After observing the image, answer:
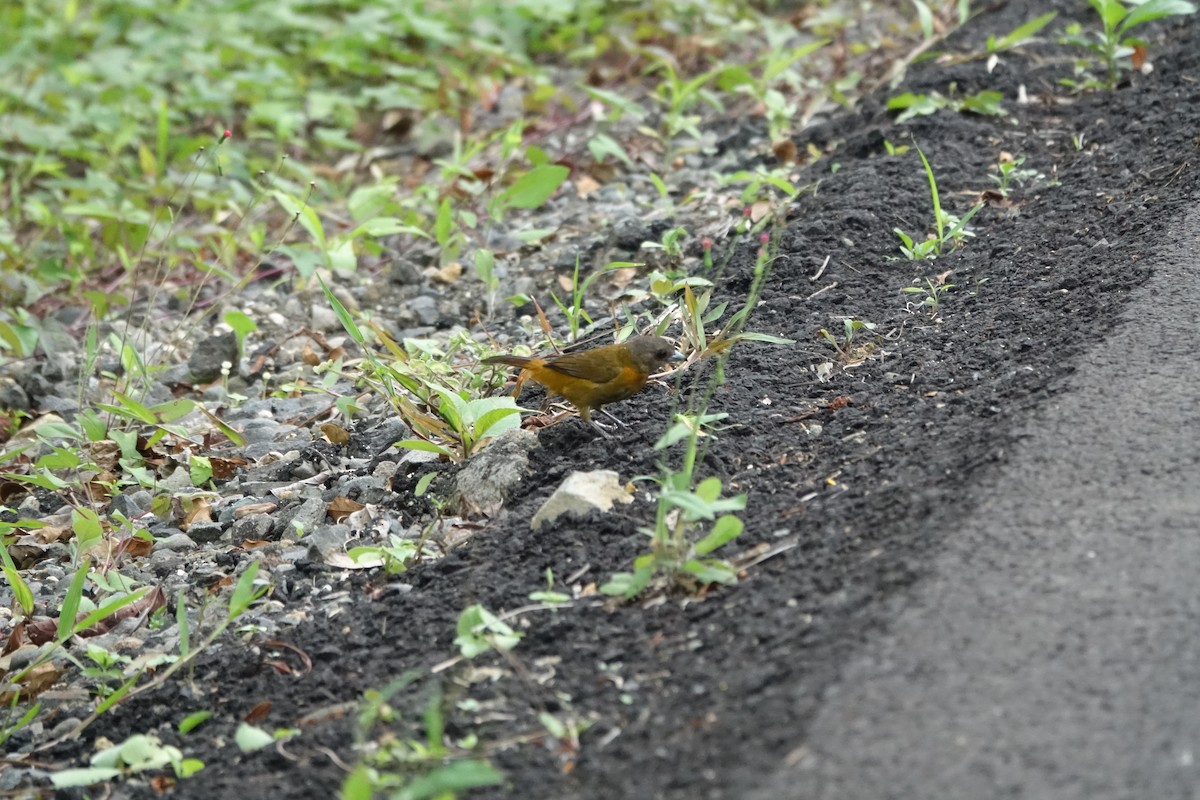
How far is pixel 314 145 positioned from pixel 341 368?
345cm

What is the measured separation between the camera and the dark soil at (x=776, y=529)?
7.85 feet

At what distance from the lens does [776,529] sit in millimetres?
2932

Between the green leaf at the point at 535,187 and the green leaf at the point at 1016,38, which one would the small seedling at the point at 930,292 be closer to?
the green leaf at the point at 535,187

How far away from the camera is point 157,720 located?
2.99 meters

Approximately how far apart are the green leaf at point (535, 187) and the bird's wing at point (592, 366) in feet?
5.59

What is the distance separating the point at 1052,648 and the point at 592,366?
172 centimetres

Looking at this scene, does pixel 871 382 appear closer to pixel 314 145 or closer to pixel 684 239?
pixel 684 239

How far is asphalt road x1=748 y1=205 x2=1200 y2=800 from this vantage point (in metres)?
2.06

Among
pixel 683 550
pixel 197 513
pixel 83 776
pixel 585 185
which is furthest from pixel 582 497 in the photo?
pixel 585 185

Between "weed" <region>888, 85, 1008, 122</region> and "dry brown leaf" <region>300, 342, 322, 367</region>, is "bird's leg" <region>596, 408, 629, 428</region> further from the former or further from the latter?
"weed" <region>888, 85, 1008, 122</region>

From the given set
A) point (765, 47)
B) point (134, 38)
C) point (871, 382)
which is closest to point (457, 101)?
point (765, 47)

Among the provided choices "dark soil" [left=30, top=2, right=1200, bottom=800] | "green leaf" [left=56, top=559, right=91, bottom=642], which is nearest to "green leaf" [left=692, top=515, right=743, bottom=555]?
"dark soil" [left=30, top=2, right=1200, bottom=800]

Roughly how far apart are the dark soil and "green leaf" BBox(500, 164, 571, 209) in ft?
3.39

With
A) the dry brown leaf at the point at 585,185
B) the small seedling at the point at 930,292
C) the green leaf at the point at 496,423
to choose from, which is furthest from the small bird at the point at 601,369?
the dry brown leaf at the point at 585,185
